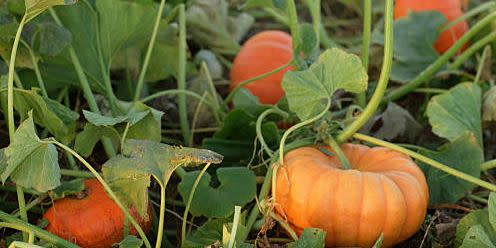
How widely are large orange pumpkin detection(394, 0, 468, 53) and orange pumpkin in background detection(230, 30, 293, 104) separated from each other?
1.26 ft

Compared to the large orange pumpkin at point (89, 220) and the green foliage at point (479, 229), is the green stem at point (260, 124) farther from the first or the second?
the green foliage at point (479, 229)

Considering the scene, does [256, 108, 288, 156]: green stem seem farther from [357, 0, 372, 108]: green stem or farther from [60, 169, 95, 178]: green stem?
[60, 169, 95, 178]: green stem

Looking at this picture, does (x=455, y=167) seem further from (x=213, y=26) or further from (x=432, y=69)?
(x=213, y=26)

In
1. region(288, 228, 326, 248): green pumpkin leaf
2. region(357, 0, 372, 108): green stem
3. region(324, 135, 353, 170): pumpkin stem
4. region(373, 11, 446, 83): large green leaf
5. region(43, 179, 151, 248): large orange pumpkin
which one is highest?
region(357, 0, 372, 108): green stem

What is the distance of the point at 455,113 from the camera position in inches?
66.7

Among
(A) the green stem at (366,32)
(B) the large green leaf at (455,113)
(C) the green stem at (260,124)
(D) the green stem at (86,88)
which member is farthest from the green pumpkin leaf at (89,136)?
(B) the large green leaf at (455,113)

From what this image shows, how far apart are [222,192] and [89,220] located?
226 millimetres

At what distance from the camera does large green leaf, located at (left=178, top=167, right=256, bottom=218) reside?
1419mm

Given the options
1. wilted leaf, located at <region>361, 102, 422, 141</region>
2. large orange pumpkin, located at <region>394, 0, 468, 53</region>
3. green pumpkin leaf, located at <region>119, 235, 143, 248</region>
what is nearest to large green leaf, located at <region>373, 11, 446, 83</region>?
large orange pumpkin, located at <region>394, 0, 468, 53</region>

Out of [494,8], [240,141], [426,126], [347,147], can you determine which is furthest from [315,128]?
[494,8]

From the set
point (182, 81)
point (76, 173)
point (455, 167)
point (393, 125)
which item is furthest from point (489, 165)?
point (76, 173)

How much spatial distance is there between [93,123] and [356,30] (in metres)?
1.41

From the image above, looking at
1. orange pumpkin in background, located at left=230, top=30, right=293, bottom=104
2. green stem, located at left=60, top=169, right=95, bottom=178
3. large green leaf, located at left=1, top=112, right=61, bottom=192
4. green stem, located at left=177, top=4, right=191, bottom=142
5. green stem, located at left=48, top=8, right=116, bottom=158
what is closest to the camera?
large green leaf, located at left=1, top=112, right=61, bottom=192

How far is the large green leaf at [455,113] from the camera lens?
65.6 inches
